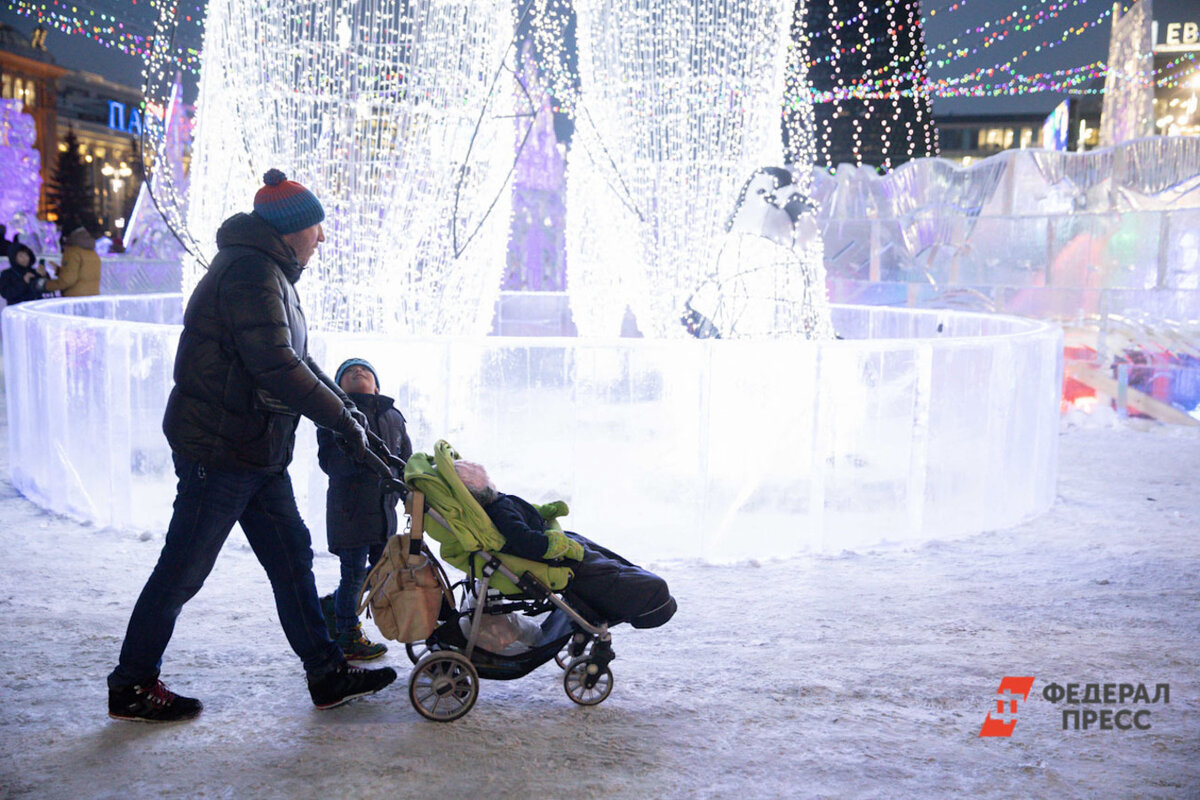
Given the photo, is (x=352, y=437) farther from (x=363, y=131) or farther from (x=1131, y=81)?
(x=1131, y=81)

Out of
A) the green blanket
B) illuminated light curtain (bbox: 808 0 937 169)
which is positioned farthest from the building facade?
the green blanket

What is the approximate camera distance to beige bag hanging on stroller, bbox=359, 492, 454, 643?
274 cm

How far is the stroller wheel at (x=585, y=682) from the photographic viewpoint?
114 inches

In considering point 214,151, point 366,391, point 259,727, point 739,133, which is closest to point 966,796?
point 259,727

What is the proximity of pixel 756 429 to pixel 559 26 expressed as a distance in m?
5.60

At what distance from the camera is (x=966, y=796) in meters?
2.40

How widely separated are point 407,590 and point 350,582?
1.84ft

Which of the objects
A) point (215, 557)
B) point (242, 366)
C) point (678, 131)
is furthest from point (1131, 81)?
point (215, 557)

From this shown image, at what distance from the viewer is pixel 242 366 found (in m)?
2.58

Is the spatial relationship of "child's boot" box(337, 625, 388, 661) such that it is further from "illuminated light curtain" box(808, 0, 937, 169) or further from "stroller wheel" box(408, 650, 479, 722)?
"illuminated light curtain" box(808, 0, 937, 169)

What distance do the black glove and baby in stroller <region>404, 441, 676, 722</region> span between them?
197mm

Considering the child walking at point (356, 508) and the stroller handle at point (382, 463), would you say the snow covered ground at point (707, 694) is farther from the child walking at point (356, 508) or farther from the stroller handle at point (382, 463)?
the stroller handle at point (382, 463)

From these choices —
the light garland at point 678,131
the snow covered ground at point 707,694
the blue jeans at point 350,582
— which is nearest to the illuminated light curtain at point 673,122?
the light garland at point 678,131

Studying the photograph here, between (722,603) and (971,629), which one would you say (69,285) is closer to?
(722,603)
